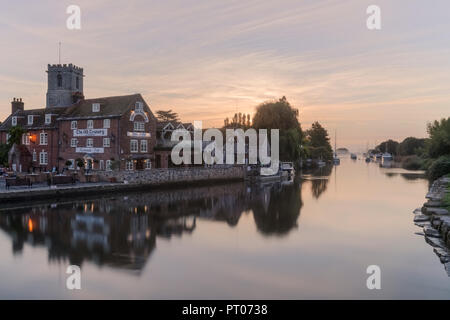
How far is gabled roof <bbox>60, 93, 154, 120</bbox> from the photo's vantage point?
123ft

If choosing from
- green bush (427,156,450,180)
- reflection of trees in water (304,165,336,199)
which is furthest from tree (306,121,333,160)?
green bush (427,156,450,180)

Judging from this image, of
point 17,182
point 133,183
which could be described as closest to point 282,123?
point 133,183

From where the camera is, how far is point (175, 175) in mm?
37969

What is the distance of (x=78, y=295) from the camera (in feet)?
32.8

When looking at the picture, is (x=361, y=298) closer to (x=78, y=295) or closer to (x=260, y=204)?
(x=78, y=295)

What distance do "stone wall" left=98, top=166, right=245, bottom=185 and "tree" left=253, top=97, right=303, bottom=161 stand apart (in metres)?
12.3

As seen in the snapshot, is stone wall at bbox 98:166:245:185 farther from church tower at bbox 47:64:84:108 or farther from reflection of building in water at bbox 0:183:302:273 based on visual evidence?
Result: church tower at bbox 47:64:84:108

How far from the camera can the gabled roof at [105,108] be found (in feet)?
123

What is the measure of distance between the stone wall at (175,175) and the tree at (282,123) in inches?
483

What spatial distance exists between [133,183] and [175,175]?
5.99 meters

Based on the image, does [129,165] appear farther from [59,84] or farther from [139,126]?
[59,84]

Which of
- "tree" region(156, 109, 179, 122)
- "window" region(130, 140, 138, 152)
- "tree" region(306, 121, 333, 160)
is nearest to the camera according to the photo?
"window" region(130, 140, 138, 152)
